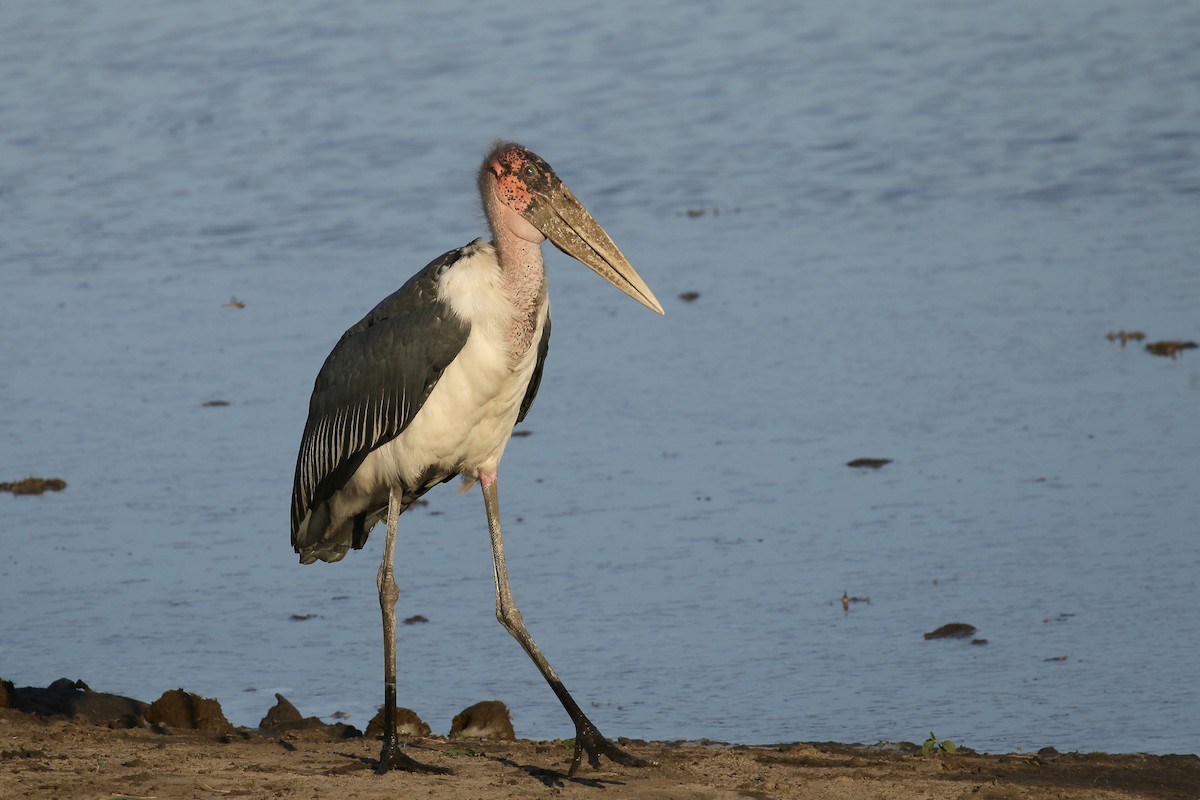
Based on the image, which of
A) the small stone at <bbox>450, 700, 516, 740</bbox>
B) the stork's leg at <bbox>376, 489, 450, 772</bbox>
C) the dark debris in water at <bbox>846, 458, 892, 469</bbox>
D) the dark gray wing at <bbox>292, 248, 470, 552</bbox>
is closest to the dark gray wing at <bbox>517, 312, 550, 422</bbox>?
the dark gray wing at <bbox>292, 248, 470, 552</bbox>

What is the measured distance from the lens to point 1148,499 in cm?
783

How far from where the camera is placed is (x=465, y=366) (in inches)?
222

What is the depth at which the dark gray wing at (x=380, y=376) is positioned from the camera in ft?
18.5

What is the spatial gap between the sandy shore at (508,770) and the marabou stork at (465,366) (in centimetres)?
17

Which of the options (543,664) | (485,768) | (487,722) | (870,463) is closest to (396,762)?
(485,768)

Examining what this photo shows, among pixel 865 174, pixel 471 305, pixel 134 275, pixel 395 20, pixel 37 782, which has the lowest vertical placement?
pixel 37 782

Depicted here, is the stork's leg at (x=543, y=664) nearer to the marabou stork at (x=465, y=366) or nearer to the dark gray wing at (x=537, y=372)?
the marabou stork at (x=465, y=366)

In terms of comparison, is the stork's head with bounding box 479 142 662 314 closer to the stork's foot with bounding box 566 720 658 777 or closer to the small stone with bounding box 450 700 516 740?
the stork's foot with bounding box 566 720 658 777

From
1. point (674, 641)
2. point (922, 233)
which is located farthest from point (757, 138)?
point (674, 641)

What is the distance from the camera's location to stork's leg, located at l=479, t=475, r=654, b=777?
217 inches

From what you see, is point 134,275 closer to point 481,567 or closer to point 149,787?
point 481,567

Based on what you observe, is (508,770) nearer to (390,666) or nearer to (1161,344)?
(390,666)

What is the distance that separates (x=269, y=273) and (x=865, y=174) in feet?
12.0

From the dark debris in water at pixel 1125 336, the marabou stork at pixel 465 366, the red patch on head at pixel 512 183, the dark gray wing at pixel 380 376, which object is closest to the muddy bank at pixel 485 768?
the marabou stork at pixel 465 366
